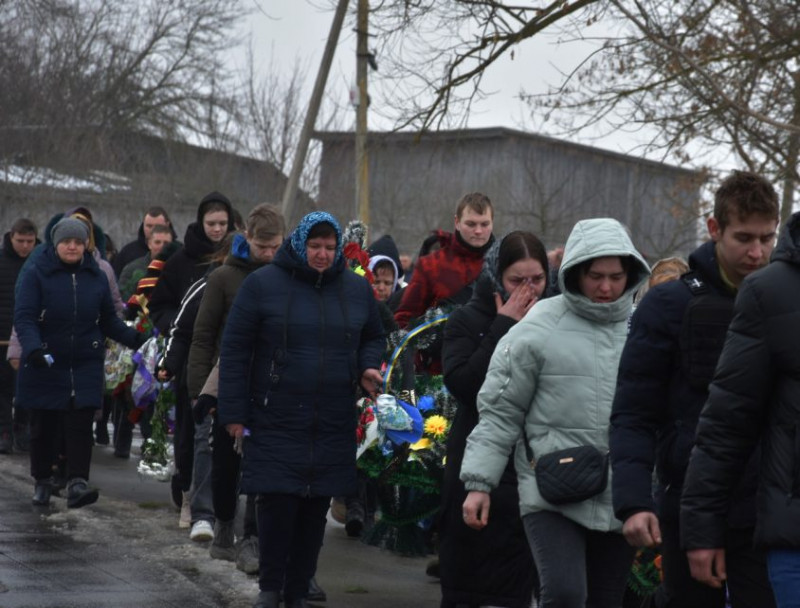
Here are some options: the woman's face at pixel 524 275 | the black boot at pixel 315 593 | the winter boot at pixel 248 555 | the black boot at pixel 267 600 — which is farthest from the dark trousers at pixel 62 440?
the woman's face at pixel 524 275

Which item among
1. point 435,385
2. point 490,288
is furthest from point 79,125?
point 490,288

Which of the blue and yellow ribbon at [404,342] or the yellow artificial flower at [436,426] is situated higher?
the blue and yellow ribbon at [404,342]

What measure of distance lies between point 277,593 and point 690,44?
28.8 ft

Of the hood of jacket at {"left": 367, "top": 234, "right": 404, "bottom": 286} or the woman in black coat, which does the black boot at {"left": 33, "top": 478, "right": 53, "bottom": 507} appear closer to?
the hood of jacket at {"left": 367, "top": 234, "right": 404, "bottom": 286}

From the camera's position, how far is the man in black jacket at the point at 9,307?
13.1 m

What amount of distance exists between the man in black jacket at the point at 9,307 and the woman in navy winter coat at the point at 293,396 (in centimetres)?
659

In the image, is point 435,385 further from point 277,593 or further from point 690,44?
point 690,44

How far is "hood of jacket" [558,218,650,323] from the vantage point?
5262 millimetres

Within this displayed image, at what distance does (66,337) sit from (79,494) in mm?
1078

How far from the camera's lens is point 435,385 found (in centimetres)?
831

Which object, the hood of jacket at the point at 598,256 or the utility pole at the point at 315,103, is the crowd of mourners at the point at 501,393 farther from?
the utility pole at the point at 315,103

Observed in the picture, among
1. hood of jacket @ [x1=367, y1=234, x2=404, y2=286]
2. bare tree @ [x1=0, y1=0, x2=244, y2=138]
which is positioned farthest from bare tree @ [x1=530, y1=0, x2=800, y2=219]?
bare tree @ [x1=0, y1=0, x2=244, y2=138]

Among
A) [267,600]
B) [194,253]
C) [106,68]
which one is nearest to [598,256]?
[267,600]

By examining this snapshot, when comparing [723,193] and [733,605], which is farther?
[723,193]
